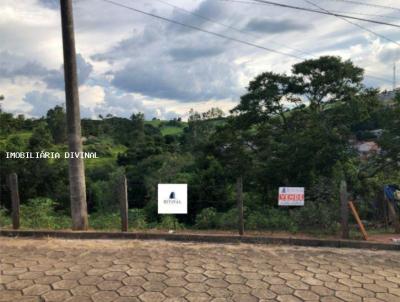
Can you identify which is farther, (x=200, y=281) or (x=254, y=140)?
(x=254, y=140)

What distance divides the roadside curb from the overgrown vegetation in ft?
2.37

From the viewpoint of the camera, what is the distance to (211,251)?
6.14 metres

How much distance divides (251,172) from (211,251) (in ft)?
33.9

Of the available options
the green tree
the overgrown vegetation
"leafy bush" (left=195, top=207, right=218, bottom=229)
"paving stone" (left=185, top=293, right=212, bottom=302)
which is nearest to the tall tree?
the overgrown vegetation

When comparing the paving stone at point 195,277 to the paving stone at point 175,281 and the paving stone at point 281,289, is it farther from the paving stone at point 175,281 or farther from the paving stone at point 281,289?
the paving stone at point 281,289

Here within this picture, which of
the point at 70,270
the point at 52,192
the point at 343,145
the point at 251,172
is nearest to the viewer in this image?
the point at 70,270

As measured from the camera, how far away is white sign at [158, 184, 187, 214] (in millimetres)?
7199

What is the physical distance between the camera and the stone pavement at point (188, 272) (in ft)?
14.1

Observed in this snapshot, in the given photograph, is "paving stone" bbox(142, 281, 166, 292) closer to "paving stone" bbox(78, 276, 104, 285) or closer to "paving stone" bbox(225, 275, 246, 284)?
"paving stone" bbox(78, 276, 104, 285)

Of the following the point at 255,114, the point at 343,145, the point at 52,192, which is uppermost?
the point at 255,114

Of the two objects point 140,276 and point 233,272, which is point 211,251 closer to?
point 233,272

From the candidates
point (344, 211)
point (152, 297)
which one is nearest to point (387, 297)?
point (344, 211)

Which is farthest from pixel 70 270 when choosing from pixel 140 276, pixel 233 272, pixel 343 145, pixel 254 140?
pixel 254 140

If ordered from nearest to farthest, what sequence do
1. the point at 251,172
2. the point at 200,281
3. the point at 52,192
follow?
the point at 200,281, the point at 251,172, the point at 52,192
